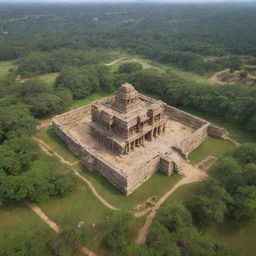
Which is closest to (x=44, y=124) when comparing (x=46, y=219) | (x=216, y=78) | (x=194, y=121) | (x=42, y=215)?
(x=42, y=215)

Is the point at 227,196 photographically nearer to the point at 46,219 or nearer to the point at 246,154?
the point at 246,154

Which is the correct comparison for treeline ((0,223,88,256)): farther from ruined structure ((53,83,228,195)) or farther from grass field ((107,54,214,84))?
grass field ((107,54,214,84))

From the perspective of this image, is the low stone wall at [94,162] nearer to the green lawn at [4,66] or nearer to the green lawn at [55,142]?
the green lawn at [55,142]

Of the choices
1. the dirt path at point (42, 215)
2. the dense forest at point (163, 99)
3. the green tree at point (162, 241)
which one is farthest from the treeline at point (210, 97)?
the dirt path at point (42, 215)

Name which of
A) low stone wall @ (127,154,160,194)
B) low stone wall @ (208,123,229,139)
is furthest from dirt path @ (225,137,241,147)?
low stone wall @ (127,154,160,194)

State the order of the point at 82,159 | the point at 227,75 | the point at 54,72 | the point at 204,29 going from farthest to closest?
the point at 204,29, the point at 54,72, the point at 227,75, the point at 82,159

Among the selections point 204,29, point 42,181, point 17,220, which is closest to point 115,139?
point 42,181

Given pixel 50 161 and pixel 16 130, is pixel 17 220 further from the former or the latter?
pixel 16 130
